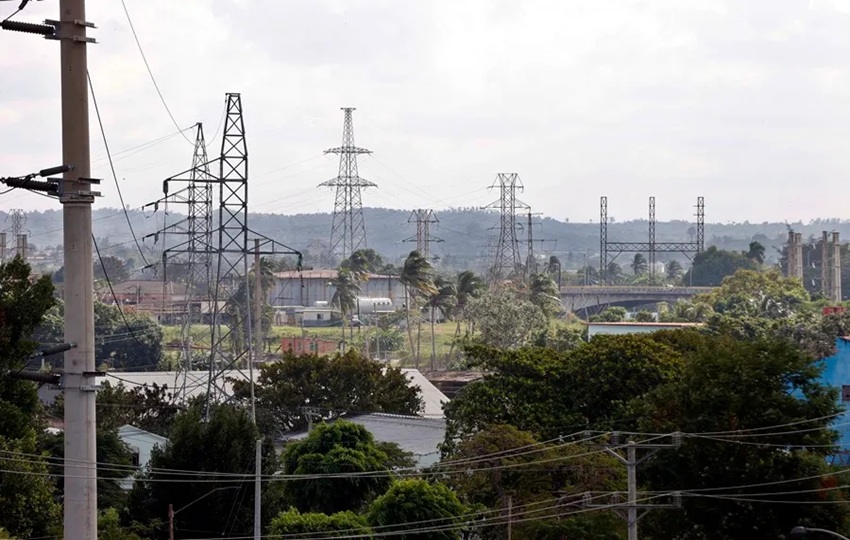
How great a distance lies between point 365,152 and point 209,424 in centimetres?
10534

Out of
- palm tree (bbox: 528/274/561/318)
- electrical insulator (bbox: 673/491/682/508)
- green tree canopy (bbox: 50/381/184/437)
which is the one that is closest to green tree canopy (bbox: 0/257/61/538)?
electrical insulator (bbox: 673/491/682/508)

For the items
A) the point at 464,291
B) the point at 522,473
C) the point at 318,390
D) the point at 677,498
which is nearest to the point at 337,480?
the point at 522,473

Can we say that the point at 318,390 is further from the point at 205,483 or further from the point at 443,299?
the point at 443,299

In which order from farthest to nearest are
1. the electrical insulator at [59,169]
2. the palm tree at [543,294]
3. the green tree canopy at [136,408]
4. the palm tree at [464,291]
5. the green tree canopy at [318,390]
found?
1. the palm tree at [543,294]
2. the palm tree at [464,291]
3. the green tree canopy at [318,390]
4. the green tree canopy at [136,408]
5. the electrical insulator at [59,169]

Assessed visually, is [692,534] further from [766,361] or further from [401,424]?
[401,424]

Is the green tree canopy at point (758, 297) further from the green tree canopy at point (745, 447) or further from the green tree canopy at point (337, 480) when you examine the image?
the green tree canopy at point (745, 447)

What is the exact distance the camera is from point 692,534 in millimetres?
32906

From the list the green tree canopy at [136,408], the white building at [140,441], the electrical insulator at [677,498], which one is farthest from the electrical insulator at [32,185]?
the green tree canopy at [136,408]

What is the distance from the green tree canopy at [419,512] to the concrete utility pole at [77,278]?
72.8 ft

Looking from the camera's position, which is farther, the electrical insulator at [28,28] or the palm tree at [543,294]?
the palm tree at [543,294]

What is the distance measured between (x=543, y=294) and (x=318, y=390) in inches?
2767

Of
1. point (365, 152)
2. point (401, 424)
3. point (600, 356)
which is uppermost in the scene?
point (365, 152)

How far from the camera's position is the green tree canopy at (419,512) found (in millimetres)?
36500

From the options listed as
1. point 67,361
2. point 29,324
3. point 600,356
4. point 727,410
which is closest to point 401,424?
point 600,356
